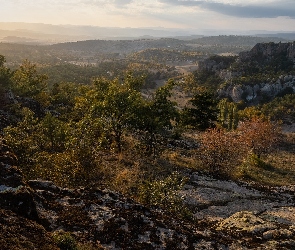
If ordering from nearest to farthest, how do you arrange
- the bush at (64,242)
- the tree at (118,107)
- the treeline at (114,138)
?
the bush at (64,242) < the treeline at (114,138) < the tree at (118,107)

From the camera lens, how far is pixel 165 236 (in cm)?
1606

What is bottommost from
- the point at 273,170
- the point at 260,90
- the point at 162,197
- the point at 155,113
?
the point at 273,170

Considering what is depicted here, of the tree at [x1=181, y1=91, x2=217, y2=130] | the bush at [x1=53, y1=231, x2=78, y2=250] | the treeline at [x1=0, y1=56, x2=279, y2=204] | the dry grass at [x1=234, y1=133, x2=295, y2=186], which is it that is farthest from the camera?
the tree at [x1=181, y1=91, x2=217, y2=130]

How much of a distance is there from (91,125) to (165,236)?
18.2m

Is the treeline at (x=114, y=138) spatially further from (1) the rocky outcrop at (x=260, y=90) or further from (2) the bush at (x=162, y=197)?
(1) the rocky outcrop at (x=260, y=90)

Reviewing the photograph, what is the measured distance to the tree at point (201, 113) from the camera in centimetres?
7244

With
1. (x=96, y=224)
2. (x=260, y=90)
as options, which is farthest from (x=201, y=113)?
(x=260, y=90)

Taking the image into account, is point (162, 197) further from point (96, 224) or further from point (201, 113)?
point (201, 113)

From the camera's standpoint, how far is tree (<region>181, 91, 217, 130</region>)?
7244 cm

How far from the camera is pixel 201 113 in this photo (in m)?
73.4

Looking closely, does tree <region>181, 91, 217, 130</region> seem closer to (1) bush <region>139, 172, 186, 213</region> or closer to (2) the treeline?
(2) the treeline

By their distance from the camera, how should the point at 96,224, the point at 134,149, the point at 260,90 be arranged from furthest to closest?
1. the point at 260,90
2. the point at 134,149
3. the point at 96,224

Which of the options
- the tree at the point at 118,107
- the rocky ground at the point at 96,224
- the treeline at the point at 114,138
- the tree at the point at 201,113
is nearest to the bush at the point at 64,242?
the rocky ground at the point at 96,224

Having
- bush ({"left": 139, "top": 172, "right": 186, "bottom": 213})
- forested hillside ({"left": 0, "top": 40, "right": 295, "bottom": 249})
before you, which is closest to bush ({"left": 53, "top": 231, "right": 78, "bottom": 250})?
forested hillside ({"left": 0, "top": 40, "right": 295, "bottom": 249})
